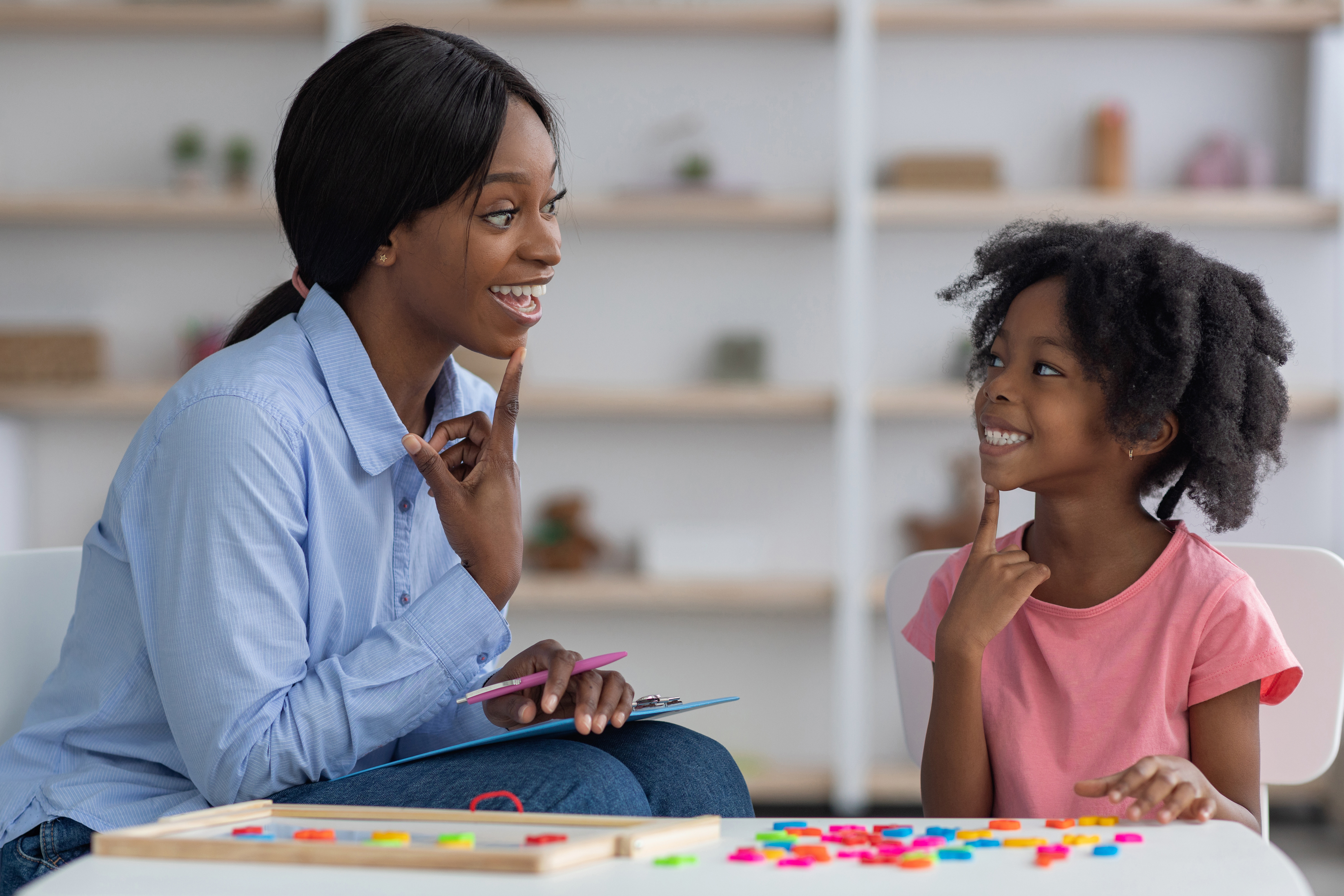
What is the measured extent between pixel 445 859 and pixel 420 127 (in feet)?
2.51

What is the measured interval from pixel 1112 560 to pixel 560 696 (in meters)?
0.59

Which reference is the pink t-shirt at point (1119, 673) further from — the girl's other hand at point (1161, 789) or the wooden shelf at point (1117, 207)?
the wooden shelf at point (1117, 207)

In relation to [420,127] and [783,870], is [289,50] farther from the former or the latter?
[783,870]

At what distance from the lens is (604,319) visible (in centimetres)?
345

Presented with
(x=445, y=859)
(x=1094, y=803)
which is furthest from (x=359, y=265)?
(x=1094, y=803)

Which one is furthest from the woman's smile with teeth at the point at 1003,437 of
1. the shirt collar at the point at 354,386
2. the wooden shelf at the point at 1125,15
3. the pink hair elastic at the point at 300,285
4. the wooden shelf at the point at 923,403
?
the wooden shelf at the point at 1125,15

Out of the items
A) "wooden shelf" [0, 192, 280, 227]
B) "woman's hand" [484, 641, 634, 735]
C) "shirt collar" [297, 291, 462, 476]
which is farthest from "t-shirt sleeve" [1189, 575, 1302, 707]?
"wooden shelf" [0, 192, 280, 227]

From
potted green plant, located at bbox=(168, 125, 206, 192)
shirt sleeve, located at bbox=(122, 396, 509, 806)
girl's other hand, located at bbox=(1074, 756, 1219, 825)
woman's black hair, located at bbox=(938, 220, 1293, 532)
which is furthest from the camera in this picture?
potted green plant, located at bbox=(168, 125, 206, 192)

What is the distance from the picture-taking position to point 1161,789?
93cm

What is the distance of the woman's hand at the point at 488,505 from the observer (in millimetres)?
1141

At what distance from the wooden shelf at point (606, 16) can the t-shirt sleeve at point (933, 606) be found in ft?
7.23

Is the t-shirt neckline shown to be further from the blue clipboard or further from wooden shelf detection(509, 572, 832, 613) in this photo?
wooden shelf detection(509, 572, 832, 613)

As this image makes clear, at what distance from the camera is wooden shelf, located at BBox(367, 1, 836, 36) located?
126 inches

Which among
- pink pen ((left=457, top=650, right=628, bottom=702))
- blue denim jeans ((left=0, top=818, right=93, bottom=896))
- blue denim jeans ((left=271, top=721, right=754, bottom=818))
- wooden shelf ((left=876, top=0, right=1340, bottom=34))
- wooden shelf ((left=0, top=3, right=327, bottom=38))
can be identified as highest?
wooden shelf ((left=0, top=3, right=327, bottom=38))
